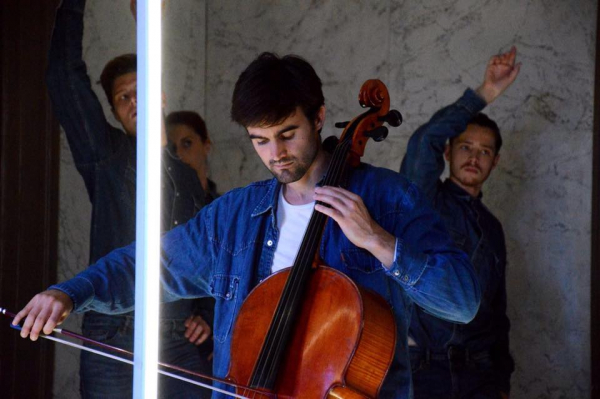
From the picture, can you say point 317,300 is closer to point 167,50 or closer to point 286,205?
point 286,205

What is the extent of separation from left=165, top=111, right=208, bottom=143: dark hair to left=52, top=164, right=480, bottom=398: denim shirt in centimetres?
56

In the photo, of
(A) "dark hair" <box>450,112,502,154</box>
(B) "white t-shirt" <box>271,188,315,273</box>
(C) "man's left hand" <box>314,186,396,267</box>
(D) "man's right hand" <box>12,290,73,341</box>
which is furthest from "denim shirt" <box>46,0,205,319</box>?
(A) "dark hair" <box>450,112,502,154</box>

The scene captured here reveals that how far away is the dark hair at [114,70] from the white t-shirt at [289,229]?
0.33 m

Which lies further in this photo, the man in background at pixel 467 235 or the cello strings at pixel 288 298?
the man in background at pixel 467 235

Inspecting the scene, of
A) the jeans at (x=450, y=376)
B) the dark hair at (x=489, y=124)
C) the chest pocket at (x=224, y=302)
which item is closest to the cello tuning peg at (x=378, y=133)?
the chest pocket at (x=224, y=302)

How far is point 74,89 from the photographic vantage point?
102cm

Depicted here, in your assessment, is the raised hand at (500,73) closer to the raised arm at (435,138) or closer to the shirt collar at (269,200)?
the raised arm at (435,138)

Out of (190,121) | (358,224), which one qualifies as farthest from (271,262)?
(190,121)

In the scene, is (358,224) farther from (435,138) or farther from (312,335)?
(435,138)

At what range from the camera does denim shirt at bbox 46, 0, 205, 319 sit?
3.20ft

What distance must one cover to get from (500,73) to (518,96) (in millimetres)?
83

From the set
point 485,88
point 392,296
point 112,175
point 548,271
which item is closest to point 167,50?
point 112,175

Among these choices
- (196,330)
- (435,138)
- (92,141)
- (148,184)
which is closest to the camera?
(148,184)

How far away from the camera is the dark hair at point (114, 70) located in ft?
3.69
